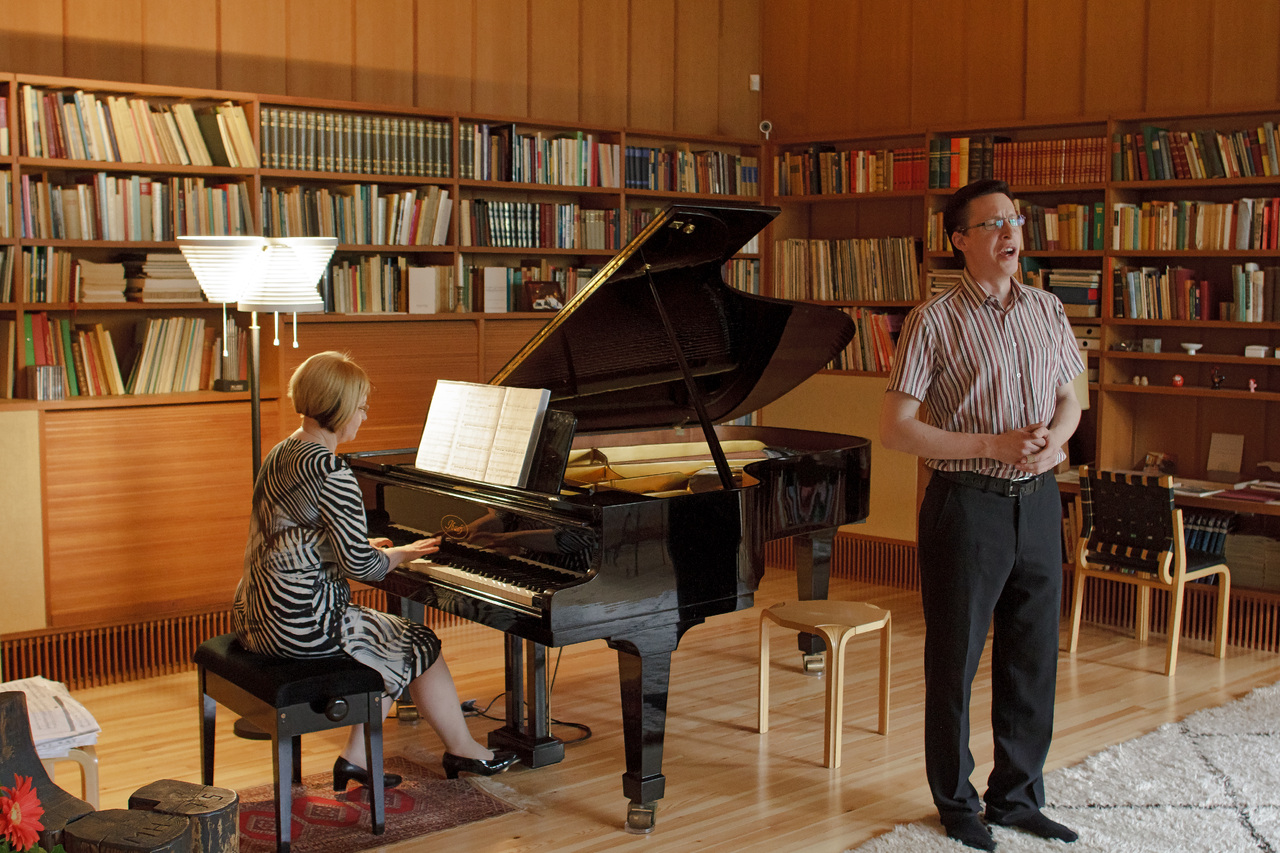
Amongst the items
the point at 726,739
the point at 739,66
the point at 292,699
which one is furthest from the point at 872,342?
the point at 292,699

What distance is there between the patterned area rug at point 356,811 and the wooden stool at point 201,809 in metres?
1.06

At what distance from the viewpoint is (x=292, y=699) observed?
307 cm

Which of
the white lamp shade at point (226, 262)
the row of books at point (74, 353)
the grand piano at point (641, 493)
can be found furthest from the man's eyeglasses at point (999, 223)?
the row of books at point (74, 353)

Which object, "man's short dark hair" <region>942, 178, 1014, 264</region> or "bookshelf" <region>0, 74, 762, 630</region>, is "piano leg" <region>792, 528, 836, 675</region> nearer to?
"man's short dark hair" <region>942, 178, 1014, 264</region>

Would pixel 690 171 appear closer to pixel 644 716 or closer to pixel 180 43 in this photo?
pixel 180 43

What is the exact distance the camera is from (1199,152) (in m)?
5.45

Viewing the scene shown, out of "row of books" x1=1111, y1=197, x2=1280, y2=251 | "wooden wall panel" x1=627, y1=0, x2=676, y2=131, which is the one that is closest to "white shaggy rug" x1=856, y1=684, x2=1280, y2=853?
"row of books" x1=1111, y1=197, x2=1280, y2=251

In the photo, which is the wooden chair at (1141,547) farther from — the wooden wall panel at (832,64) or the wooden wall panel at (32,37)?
the wooden wall panel at (32,37)

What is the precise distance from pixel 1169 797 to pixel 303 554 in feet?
8.08

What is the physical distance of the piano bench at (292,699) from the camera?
3066 mm

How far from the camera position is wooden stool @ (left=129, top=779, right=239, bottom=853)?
6.98 feet

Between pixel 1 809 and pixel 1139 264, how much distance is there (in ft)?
17.4

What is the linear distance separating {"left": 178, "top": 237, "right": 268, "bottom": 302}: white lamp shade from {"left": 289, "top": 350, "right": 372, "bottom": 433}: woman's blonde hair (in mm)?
1187

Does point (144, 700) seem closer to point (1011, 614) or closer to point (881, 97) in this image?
point (1011, 614)
